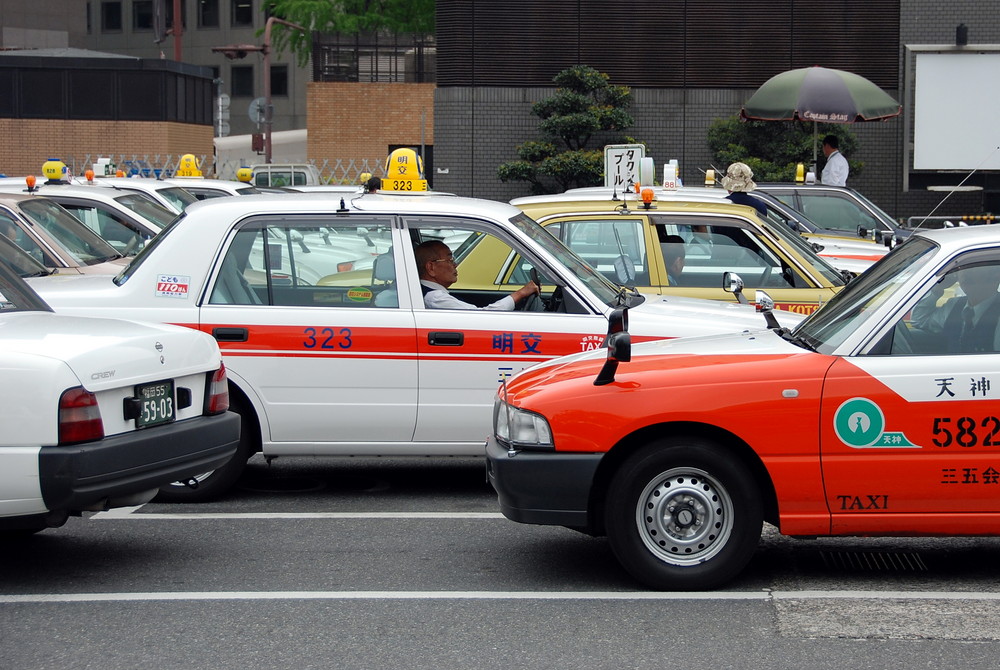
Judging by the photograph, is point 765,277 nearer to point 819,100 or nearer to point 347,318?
point 347,318

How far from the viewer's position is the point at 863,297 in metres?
6.11

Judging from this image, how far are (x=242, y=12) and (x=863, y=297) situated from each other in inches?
2386

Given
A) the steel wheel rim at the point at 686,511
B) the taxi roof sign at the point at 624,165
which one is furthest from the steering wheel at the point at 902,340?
the taxi roof sign at the point at 624,165

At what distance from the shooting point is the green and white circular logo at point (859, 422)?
219 inches

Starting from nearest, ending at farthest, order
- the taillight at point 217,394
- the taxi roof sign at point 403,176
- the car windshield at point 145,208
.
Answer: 1. the taillight at point 217,394
2. the taxi roof sign at point 403,176
3. the car windshield at point 145,208

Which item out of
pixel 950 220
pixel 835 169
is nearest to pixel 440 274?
pixel 835 169

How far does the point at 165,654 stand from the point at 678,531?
215 cm

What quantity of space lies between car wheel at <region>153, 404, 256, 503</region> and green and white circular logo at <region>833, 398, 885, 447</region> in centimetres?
347

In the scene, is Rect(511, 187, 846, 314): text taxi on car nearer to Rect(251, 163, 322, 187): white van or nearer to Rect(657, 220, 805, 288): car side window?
Rect(657, 220, 805, 288): car side window

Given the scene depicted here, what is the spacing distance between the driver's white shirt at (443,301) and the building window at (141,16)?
6170 cm

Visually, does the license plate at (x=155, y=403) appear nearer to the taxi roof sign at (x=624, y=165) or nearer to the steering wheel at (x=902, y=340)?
the steering wheel at (x=902, y=340)

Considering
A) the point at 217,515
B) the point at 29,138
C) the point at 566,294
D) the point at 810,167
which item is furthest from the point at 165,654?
the point at 29,138

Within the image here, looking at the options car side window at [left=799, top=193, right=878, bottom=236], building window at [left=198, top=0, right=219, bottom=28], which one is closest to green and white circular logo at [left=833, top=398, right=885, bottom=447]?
car side window at [left=799, top=193, right=878, bottom=236]

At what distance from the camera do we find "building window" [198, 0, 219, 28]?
63219 millimetres
